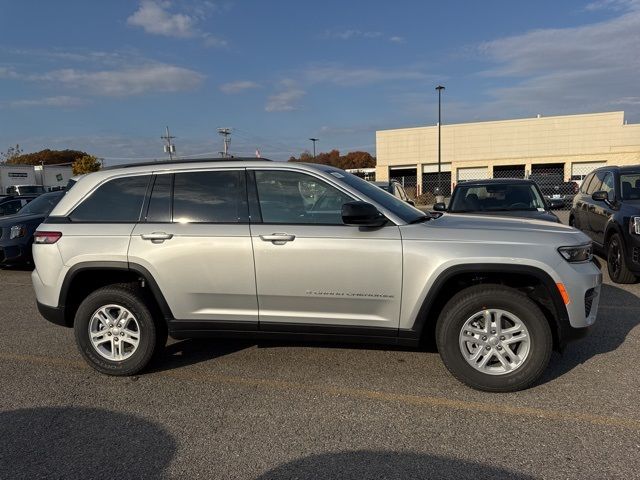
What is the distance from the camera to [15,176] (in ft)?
153

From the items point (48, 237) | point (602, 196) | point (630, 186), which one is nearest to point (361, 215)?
point (48, 237)

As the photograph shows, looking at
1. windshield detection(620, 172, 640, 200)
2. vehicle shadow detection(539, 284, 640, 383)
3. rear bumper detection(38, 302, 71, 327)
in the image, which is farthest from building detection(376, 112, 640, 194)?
rear bumper detection(38, 302, 71, 327)

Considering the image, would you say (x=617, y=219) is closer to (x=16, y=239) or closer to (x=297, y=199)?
(x=297, y=199)

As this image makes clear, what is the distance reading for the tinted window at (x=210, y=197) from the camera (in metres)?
4.14

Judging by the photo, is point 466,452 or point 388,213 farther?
point 388,213

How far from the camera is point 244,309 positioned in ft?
13.4

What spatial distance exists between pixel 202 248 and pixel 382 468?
218 cm

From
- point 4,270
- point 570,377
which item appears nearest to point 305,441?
point 570,377

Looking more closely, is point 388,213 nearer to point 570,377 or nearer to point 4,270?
point 570,377

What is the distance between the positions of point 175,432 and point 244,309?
1107 mm

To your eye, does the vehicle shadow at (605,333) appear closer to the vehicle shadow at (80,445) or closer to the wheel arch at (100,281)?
the vehicle shadow at (80,445)

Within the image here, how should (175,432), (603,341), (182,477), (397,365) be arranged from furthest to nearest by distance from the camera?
(603,341), (397,365), (175,432), (182,477)

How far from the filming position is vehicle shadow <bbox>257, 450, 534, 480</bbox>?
276cm

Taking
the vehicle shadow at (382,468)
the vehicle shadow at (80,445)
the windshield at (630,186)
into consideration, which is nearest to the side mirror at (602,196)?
the windshield at (630,186)
